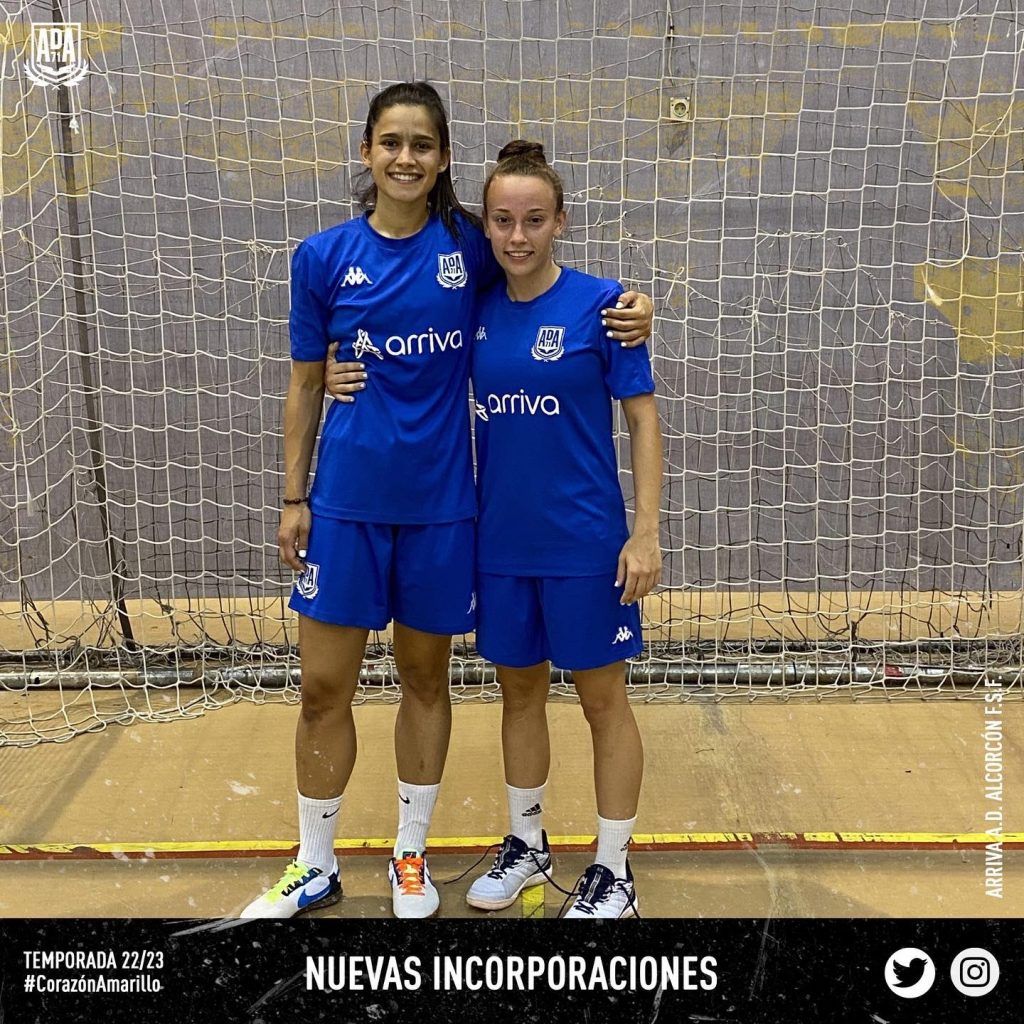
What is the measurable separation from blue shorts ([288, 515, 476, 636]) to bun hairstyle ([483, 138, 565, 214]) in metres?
0.68

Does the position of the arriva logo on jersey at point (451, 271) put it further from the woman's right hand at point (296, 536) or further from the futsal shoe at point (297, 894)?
the futsal shoe at point (297, 894)

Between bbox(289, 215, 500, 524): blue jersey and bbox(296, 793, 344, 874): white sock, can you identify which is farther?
bbox(296, 793, 344, 874): white sock

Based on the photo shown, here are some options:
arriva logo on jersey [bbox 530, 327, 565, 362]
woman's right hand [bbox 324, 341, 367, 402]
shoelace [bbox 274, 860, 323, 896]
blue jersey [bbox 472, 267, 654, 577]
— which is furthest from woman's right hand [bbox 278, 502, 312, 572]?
shoelace [bbox 274, 860, 323, 896]

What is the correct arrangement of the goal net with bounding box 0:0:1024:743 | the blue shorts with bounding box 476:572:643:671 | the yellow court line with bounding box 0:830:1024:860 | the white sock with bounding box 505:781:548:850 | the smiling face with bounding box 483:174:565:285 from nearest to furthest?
the smiling face with bounding box 483:174:565:285 → the blue shorts with bounding box 476:572:643:671 → the white sock with bounding box 505:781:548:850 → the yellow court line with bounding box 0:830:1024:860 → the goal net with bounding box 0:0:1024:743

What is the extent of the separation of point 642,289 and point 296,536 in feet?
6.84

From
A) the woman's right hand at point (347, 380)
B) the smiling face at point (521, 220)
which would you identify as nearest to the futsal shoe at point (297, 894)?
the woman's right hand at point (347, 380)

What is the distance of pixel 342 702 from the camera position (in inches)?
86.4

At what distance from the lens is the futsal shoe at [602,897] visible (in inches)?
83.2

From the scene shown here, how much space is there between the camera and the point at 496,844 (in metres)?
2.51

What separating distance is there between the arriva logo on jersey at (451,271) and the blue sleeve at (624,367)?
11.5 inches

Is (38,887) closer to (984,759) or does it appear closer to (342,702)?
(342,702)

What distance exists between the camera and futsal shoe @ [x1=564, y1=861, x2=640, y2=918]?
2113 millimetres

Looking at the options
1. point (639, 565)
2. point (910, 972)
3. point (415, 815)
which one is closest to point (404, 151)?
point (639, 565)

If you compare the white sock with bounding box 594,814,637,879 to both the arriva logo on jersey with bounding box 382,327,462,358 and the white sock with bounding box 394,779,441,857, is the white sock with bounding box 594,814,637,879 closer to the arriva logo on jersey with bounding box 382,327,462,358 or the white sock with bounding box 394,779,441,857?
the white sock with bounding box 394,779,441,857
